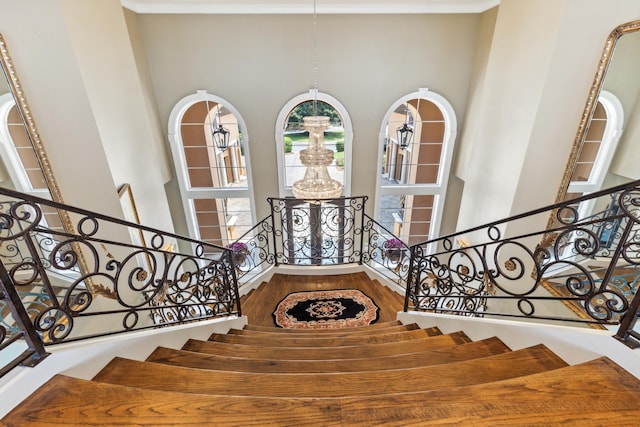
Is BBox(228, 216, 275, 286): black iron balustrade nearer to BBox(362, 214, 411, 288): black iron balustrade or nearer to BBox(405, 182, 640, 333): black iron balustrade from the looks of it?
BBox(362, 214, 411, 288): black iron balustrade

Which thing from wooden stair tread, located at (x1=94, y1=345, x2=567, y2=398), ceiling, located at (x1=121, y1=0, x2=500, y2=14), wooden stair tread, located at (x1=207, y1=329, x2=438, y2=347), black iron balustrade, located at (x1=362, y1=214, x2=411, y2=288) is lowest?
black iron balustrade, located at (x1=362, y1=214, x2=411, y2=288)

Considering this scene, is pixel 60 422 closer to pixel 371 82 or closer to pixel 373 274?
pixel 373 274

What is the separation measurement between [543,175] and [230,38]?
16.2ft

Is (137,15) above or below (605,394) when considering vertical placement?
above

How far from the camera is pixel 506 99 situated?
13.6 feet

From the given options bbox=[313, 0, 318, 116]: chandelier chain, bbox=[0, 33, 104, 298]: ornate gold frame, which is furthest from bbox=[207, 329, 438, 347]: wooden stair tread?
bbox=[313, 0, 318, 116]: chandelier chain

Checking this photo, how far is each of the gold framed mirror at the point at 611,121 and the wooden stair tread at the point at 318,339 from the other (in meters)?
2.53

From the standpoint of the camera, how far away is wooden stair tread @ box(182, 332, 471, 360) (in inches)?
86.0

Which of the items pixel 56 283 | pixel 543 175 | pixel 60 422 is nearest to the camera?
pixel 60 422

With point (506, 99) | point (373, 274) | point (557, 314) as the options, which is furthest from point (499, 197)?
point (373, 274)

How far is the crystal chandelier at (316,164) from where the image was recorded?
9.91 feet

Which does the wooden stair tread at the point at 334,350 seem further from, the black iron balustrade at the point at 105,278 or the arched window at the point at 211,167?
the arched window at the point at 211,167

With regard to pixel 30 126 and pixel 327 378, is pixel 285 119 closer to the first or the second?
pixel 30 126

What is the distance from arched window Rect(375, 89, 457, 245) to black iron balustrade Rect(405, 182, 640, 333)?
1.62 metres
